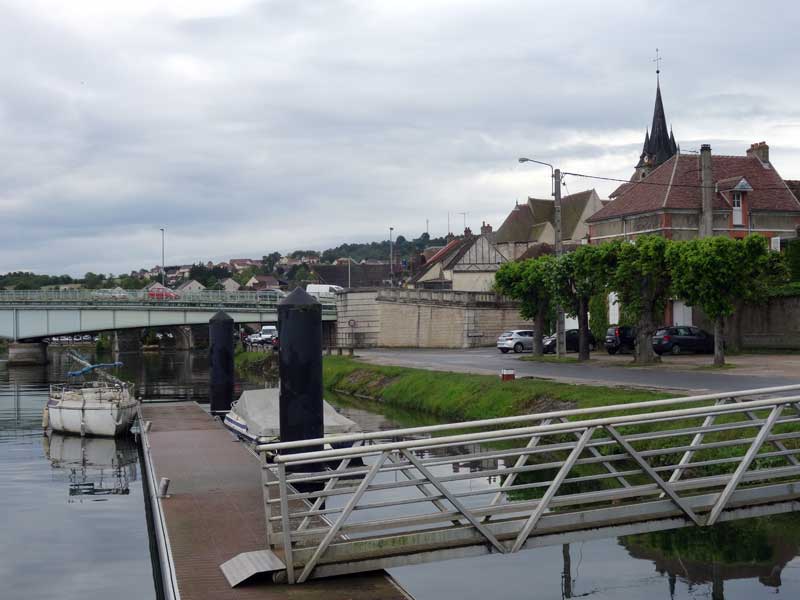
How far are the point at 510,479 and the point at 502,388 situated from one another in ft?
70.2

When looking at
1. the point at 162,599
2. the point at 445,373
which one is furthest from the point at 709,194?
the point at 162,599

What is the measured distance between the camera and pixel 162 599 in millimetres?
15094

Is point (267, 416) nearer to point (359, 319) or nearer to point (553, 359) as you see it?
point (553, 359)

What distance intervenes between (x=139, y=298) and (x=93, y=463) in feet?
196

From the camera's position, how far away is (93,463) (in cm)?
3031

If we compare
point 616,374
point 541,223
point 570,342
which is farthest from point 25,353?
point 616,374

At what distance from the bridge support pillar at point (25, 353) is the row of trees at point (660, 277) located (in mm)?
61713

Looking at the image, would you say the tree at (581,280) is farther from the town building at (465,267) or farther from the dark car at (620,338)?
the town building at (465,267)

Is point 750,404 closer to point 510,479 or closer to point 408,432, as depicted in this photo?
point 510,479

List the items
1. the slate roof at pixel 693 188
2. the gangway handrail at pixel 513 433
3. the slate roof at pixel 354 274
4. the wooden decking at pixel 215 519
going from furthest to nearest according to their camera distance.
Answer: the slate roof at pixel 354 274 → the slate roof at pixel 693 188 → the wooden decking at pixel 215 519 → the gangway handrail at pixel 513 433

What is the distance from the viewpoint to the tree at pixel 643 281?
134 ft

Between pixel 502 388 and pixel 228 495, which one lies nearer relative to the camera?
pixel 228 495

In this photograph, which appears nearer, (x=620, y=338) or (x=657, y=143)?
(x=620, y=338)

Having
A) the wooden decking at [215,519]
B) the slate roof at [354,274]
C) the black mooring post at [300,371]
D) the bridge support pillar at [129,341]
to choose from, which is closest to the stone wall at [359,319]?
the wooden decking at [215,519]
